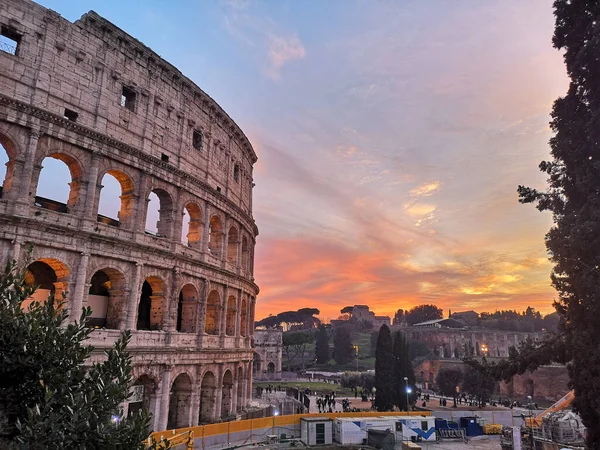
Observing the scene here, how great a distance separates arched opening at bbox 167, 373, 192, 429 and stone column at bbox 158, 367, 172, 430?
189cm

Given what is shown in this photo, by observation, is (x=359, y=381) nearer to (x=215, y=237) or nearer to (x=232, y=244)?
(x=232, y=244)

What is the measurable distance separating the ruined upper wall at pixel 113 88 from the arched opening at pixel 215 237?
1.99m

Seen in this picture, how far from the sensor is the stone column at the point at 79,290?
17391mm

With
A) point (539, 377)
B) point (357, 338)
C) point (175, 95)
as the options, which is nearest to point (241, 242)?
point (175, 95)

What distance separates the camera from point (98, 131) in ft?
63.5

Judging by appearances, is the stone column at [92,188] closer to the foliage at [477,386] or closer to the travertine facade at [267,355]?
the foliage at [477,386]

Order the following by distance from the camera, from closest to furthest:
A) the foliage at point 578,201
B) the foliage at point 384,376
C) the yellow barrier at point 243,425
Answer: the foliage at point 578,201 → the yellow barrier at point 243,425 → the foliage at point 384,376

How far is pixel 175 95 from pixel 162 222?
278 inches

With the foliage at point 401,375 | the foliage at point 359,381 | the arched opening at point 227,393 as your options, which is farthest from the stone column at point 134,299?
the foliage at point 359,381

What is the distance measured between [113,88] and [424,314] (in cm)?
14246

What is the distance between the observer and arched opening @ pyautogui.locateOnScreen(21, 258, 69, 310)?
17609 millimetres

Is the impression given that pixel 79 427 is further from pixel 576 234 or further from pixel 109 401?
pixel 576 234

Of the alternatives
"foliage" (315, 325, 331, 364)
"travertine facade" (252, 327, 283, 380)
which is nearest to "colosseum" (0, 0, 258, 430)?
"travertine facade" (252, 327, 283, 380)

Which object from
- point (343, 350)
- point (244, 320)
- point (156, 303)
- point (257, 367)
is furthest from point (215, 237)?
point (343, 350)
